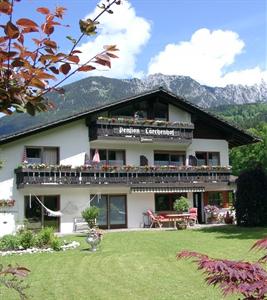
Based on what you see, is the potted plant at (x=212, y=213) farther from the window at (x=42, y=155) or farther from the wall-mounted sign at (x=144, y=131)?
the window at (x=42, y=155)

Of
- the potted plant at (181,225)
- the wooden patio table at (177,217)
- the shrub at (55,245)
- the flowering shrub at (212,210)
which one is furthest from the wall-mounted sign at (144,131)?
the shrub at (55,245)

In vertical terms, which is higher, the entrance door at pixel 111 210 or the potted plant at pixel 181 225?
the entrance door at pixel 111 210

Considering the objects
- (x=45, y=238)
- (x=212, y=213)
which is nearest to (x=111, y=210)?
(x=212, y=213)

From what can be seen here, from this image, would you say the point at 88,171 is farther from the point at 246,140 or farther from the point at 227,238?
the point at 246,140

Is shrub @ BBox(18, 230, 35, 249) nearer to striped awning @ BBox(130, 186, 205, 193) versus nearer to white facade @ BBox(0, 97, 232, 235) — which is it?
white facade @ BBox(0, 97, 232, 235)

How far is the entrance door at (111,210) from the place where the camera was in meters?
28.2

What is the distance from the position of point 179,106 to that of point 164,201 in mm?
5970

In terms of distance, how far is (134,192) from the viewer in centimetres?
2814

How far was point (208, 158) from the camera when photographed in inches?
1257

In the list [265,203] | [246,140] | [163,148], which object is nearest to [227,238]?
[265,203]

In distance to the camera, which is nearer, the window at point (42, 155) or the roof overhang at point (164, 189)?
the window at point (42, 155)

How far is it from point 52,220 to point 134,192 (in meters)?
4.89

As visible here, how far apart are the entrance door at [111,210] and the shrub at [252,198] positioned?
697cm

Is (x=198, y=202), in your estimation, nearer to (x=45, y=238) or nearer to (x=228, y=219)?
(x=228, y=219)
